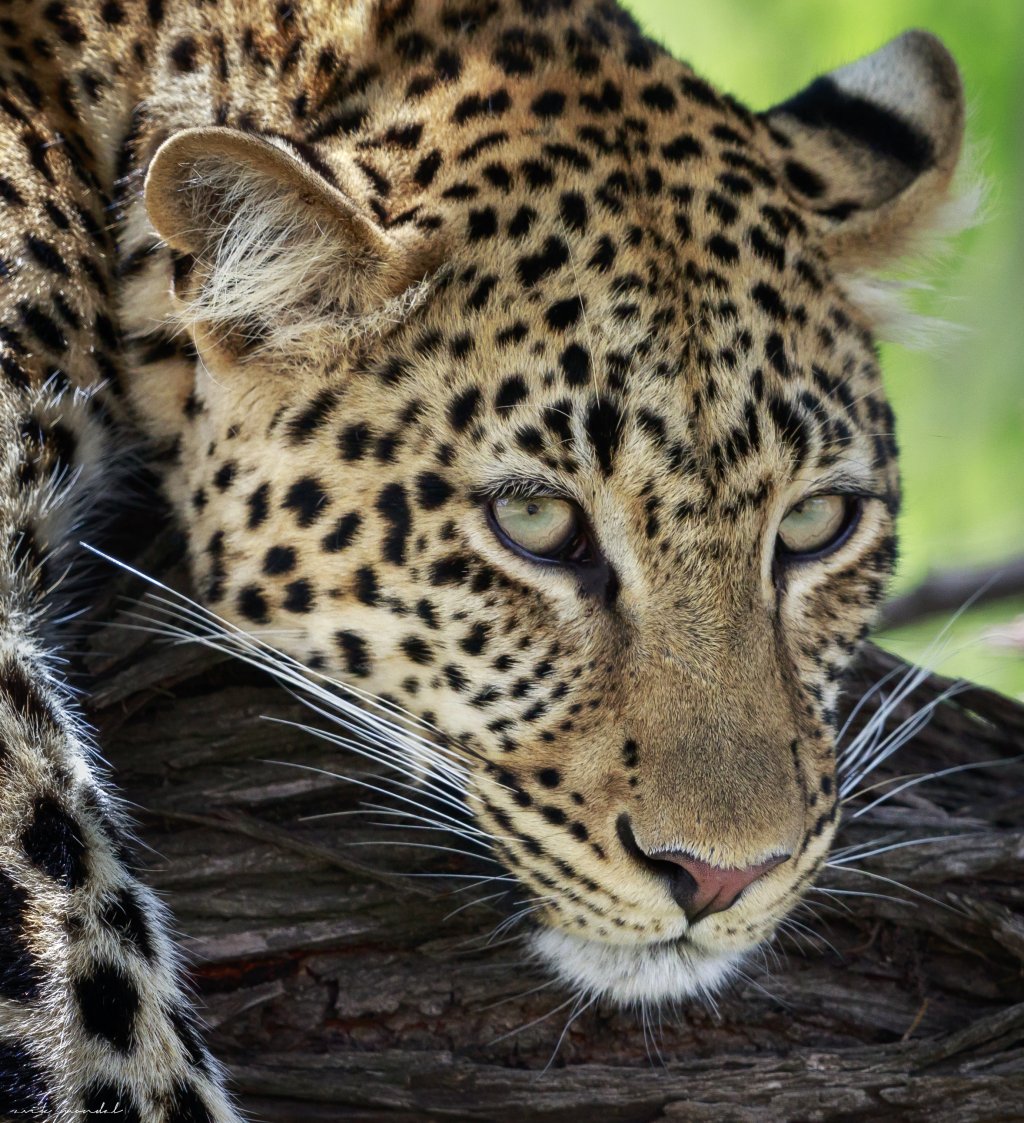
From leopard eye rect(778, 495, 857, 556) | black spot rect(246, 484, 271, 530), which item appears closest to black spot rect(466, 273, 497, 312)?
black spot rect(246, 484, 271, 530)

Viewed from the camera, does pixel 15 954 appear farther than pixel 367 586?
No

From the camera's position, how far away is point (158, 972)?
3.13 m

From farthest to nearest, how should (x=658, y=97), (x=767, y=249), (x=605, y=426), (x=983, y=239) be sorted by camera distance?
(x=983, y=239) → (x=658, y=97) → (x=767, y=249) → (x=605, y=426)

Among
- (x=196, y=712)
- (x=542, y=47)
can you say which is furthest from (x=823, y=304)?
(x=196, y=712)

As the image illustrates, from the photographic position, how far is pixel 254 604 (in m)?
3.59

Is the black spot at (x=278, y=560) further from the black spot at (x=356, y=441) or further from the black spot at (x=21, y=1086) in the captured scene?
the black spot at (x=21, y=1086)

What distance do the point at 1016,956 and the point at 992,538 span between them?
5.26 m

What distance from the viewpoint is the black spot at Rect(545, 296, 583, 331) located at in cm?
336

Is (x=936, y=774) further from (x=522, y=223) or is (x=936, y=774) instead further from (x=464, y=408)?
(x=522, y=223)

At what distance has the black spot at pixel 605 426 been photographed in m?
3.29

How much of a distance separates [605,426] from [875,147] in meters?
1.52

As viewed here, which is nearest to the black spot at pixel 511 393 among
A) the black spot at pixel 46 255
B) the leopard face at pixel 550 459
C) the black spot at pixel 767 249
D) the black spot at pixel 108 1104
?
the leopard face at pixel 550 459

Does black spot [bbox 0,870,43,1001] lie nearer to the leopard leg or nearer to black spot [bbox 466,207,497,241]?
the leopard leg

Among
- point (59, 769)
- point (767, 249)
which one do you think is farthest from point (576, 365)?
point (59, 769)
